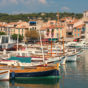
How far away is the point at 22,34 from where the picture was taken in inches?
3679

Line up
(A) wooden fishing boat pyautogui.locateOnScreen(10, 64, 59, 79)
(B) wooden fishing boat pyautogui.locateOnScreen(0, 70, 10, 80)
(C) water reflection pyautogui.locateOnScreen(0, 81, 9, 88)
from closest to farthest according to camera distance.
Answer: (C) water reflection pyautogui.locateOnScreen(0, 81, 9, 88) → (B) wooden fishing boat pyautogui.locateOnScreen(0, 70, 10, 80) → (A) wooden fishing boat pyautogui.locateOnScreen(10, 64, 59, 79)

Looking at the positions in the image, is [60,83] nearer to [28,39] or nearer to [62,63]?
[62,63]

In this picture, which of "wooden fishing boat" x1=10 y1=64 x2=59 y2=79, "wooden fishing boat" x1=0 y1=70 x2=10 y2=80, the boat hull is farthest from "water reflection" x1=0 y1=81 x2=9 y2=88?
the boat hull

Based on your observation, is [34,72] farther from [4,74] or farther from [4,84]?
[4,84]

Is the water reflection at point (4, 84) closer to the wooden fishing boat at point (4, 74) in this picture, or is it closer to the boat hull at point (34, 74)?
the wooden fishing boat at point (4, 74)

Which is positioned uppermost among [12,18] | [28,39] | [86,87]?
[12,18]

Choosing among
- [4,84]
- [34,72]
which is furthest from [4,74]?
[34,72]

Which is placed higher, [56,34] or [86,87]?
[56,34]

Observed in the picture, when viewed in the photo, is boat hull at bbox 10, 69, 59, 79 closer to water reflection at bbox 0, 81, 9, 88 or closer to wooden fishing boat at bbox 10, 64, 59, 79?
wooden fishing boat at bbox 10, 64, 59, 79

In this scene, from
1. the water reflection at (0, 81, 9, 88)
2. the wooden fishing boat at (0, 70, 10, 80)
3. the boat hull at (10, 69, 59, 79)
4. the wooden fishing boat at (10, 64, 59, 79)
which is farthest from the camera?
the boat hull at (10, 69, 59, 79)

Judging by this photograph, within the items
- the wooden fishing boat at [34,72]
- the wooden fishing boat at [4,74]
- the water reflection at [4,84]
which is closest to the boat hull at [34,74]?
the wooden fishing boat at [34,72]

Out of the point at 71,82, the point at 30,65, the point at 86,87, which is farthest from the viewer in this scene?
the point at 30,65

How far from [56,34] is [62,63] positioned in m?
50.2

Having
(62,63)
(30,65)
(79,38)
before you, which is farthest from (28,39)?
(30,65)
